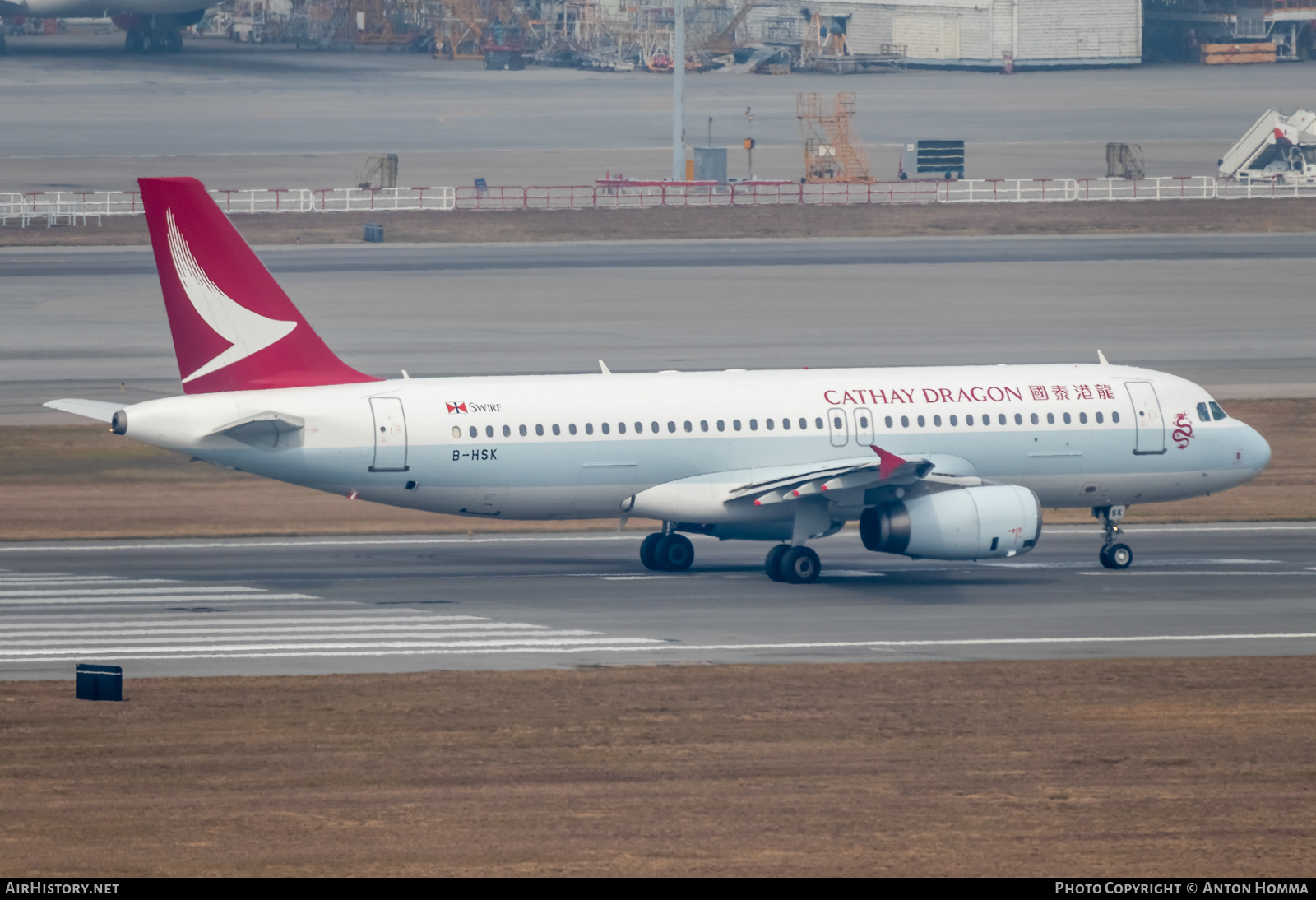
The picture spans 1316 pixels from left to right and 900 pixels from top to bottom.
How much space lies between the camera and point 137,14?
7431 inches

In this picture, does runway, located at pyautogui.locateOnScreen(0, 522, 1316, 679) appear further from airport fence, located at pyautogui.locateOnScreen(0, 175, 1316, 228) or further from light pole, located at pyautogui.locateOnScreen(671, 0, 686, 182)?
light pole, located at pyautogui.locateOnScreen(671, 0, 686, 182)

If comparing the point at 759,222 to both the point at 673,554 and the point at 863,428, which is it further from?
the point at 863,428

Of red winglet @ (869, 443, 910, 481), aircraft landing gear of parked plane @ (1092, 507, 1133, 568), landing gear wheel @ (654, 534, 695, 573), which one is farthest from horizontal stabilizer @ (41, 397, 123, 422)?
aircraft landing gear of parked plane @ (1092, 507, 1133, 568)

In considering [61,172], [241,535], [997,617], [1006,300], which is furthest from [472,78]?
[997,617]

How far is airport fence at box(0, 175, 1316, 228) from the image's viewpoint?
110062mm

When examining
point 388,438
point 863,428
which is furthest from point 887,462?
point 388,438

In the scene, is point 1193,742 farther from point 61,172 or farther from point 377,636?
point 61,172

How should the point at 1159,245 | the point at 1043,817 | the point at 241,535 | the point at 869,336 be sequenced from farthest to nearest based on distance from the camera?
the point at 1159,245 → the point at 869,336 → the point at 241,535 → the point at 1043,817

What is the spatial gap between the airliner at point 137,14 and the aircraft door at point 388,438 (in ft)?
495

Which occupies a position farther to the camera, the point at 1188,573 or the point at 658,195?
the point at 658,195

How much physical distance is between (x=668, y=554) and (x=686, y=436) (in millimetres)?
3132

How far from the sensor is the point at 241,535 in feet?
157

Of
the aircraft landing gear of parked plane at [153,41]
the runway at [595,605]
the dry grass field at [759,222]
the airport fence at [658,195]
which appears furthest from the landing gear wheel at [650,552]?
the aircraft landing gear of parked plane at [153,41]

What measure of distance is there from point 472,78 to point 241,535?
14712cm
